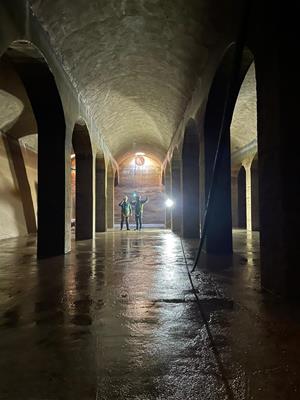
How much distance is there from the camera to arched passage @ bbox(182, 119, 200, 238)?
10.4 m

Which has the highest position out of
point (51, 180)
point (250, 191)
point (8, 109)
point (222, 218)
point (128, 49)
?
point (128, 49)

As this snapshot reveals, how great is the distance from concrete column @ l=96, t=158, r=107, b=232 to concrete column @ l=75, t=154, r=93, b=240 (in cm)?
330

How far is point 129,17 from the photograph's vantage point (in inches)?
229

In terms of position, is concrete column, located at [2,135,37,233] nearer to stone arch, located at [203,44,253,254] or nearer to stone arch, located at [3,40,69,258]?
stone arch, located at [3,40,69,258]

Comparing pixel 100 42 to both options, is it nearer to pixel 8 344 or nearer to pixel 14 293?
pixel 14 293

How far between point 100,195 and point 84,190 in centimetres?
394

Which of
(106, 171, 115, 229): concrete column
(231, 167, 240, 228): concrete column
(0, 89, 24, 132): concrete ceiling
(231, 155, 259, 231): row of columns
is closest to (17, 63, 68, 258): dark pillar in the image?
(0, 89, 24, 132): concrete ceiling

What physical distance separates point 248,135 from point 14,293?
12722 mm

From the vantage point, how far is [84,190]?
34.7ft

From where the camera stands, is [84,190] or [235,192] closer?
[84,190]

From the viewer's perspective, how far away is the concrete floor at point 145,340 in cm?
170

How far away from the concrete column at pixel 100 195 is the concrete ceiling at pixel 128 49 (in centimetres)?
356

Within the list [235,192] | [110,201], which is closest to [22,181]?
[110,201]

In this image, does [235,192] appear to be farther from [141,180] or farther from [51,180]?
[51,180]
